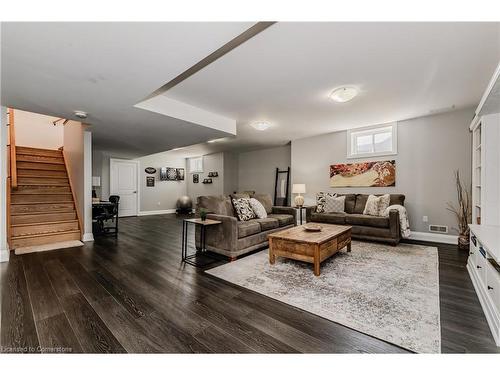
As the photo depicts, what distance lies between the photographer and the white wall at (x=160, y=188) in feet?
27.6

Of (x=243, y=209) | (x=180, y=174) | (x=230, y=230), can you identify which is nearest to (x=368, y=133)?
(x=243, y=209)

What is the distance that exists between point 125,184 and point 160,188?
4.34ft

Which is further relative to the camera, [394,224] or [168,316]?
[394,224]

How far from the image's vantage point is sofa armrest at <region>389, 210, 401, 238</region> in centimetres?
384

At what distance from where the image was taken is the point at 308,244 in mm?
2662

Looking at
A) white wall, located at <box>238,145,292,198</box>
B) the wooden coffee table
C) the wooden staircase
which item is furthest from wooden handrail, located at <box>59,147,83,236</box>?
white wall, located at <box>238,145,292,198</box>

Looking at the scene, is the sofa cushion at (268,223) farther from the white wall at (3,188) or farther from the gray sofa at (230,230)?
the white wall at (3,188)

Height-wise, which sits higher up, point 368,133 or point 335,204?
point 368,133

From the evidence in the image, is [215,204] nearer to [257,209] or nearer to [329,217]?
[257,209]

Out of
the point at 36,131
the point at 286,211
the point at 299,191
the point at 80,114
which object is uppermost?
the point at 36,131

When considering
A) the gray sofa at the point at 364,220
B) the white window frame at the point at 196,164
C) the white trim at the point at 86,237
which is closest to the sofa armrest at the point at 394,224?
the gray sofa at the point at 364,220

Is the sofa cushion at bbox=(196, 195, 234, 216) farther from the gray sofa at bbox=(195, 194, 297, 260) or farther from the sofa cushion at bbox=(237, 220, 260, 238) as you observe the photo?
the sofa cushion at bbox=(237, 220, 260, 238)

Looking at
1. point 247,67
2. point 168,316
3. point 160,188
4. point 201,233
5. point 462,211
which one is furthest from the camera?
point 160,188

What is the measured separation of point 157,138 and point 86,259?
2807 mm
